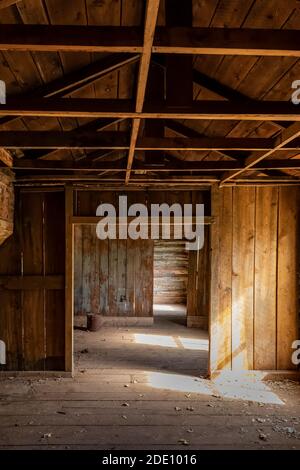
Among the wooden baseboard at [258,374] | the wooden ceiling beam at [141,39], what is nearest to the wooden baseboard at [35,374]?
the wooden baseboard at [258,374]

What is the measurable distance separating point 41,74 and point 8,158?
50.2 inches

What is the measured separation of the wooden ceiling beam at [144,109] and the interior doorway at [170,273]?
372 inches

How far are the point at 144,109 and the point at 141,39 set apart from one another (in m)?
0.62

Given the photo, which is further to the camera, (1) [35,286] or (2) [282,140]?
(1) [35,286]

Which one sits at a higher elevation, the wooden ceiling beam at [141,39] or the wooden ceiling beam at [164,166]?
the wooden ceiling beam at [141,39]

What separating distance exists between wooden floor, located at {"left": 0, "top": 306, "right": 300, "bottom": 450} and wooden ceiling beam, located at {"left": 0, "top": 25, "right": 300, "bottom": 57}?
10.0 ft

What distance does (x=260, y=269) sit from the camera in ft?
16.5

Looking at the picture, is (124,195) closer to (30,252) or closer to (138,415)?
(30,252)

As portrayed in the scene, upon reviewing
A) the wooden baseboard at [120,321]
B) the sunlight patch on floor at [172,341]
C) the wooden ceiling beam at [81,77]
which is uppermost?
the wooden ceiling beam at [81,77]

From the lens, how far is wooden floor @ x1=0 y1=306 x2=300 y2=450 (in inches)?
134

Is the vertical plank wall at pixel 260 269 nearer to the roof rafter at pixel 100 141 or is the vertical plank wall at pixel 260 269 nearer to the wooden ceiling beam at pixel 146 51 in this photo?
the roof rafter at pixel 100 141

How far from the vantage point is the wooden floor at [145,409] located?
11.1 ft

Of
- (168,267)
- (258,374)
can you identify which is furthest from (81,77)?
(168,267)

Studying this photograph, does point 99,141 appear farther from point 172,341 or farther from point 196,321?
point 196,321
